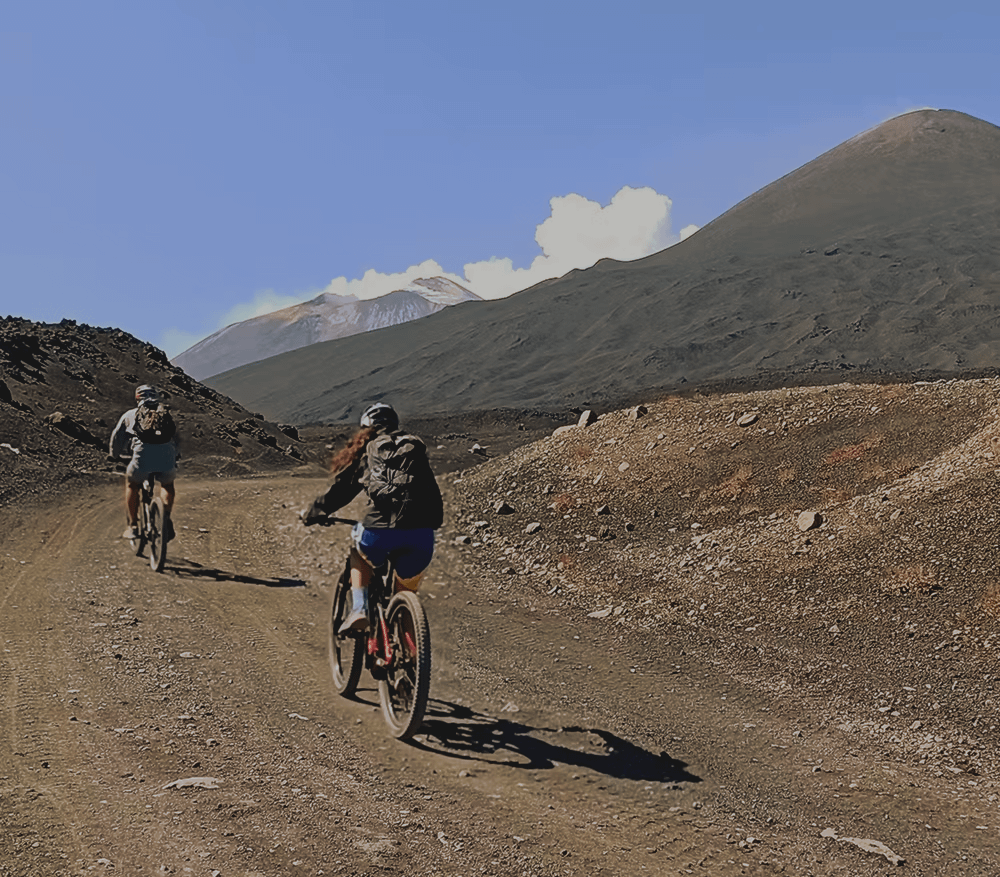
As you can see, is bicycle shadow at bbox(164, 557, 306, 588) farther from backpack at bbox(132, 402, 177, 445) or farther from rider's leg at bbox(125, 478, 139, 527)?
backpack at bbox(132, 402, 177, 445)

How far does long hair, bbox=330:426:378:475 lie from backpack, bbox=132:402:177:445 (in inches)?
220

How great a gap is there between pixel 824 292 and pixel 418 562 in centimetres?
9837

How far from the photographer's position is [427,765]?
563 cm

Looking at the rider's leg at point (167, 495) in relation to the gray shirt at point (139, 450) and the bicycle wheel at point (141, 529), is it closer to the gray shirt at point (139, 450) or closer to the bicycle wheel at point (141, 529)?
the gray shirt at point (139, 450)

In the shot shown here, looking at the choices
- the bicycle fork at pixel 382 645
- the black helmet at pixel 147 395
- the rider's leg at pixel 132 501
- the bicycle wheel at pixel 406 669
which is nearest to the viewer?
the bicycle wheel at pixel 406 669

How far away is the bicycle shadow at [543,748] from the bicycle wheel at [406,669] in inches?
10.0

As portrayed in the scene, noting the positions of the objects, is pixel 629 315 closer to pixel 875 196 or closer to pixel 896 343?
pixel 896 343

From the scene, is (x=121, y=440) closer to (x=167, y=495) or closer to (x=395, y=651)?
(x=167, y=495)

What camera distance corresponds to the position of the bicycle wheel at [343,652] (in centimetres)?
674

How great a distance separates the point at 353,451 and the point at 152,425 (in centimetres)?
592

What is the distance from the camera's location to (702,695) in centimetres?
790

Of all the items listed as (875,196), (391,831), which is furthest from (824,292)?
(391,831)

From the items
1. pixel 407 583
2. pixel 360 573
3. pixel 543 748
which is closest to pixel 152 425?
pixel 360 573

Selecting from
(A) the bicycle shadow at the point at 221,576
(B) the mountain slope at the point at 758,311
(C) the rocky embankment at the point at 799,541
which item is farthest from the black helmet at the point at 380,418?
(B) the mountain slope at the point at 758,311
